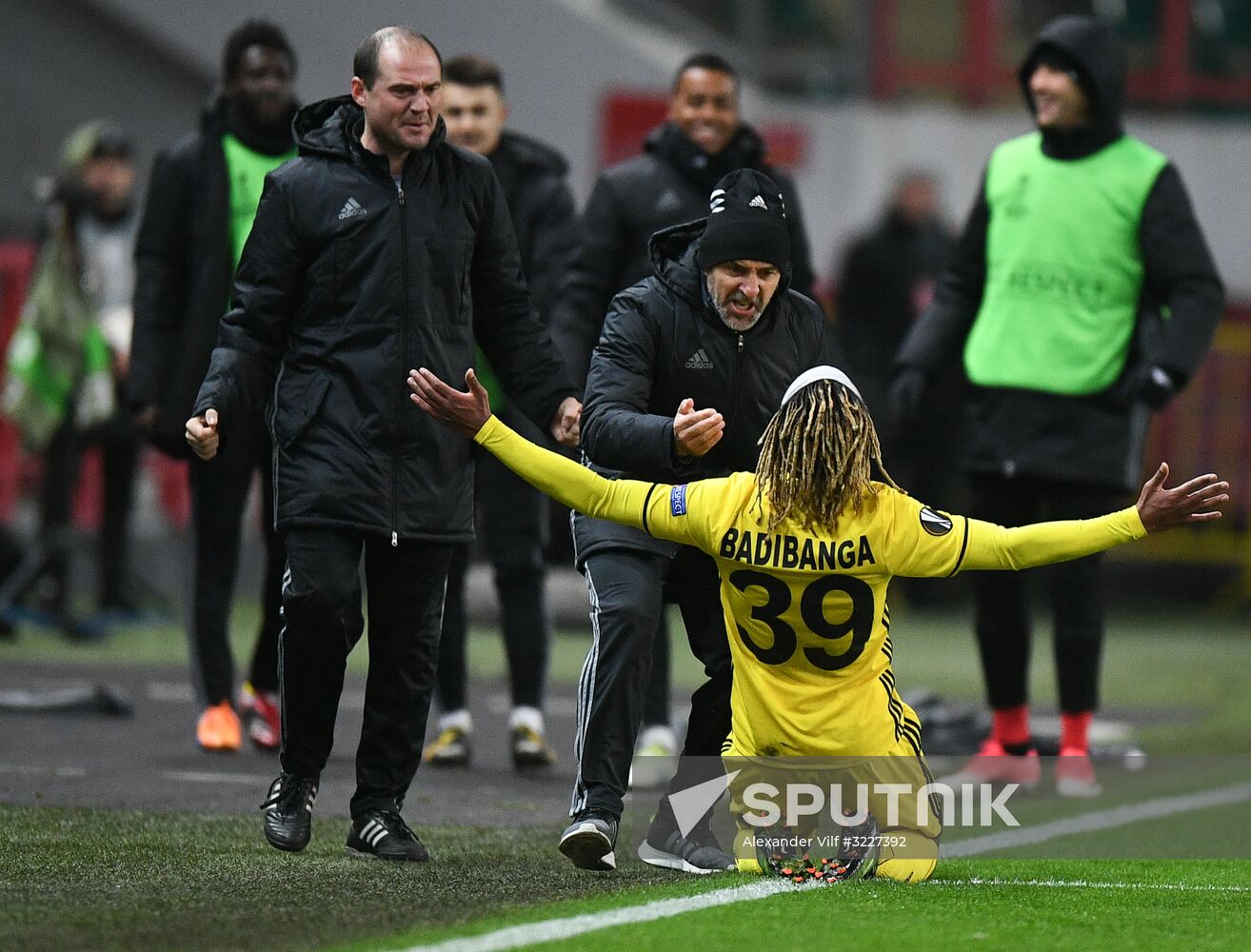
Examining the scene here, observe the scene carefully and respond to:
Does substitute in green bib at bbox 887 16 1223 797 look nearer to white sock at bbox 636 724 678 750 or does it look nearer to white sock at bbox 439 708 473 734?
white sock at bbox 636 724 678 750

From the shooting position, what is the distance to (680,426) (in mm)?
5945

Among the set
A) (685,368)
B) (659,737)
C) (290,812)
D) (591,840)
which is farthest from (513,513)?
(591,840)

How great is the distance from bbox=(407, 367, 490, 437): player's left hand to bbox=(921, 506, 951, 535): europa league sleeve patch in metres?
1.11

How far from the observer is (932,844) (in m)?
6.14

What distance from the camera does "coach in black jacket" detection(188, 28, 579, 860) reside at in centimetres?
622

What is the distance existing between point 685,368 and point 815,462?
560 mm

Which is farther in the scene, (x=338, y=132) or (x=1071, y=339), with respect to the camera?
(x=1071, y=339)

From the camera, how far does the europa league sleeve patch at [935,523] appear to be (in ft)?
19.5

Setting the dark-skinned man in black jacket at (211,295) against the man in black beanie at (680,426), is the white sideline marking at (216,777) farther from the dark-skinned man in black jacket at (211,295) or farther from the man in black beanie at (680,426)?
the man in black beanie at (680,426)

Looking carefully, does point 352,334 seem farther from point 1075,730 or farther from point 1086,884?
point 1075,730

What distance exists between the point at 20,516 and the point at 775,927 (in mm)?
11061

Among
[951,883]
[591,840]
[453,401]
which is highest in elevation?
[453,401]

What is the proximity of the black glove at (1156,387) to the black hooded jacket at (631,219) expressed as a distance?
120cm

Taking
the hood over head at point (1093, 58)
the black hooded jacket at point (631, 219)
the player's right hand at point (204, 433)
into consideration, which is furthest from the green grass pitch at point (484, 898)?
the hood over head at point (1093, 58)
